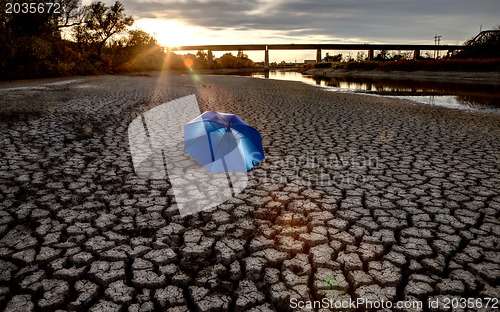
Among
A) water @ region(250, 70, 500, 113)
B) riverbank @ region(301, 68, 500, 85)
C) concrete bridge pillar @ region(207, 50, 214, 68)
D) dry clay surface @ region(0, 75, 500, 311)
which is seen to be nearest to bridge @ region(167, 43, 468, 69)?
concrete bridge pillar @ region(207, 50, 214, 68)

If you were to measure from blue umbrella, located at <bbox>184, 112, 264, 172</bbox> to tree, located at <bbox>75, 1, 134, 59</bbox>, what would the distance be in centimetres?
3147

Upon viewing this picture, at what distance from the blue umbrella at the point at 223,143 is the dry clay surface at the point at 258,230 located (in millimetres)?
326

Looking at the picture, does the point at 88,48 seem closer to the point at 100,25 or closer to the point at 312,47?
the point at 100,25

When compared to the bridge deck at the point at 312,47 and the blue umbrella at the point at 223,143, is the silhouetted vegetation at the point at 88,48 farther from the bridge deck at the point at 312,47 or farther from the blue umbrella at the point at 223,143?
the bridge deck at the point at 312,47

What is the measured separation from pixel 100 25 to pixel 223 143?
33.4 meters

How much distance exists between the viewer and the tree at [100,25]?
103ft

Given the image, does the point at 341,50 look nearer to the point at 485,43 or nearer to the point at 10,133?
the point at 485,43

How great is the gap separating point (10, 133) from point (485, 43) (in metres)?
49.6

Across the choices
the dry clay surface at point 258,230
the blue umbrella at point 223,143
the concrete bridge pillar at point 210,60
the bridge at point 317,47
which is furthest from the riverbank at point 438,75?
the bridge at point 317,47

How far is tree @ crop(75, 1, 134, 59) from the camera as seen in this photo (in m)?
31.5

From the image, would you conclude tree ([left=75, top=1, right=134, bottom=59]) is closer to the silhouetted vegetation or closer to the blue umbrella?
the silhouetted vegetation

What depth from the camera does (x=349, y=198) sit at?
3979 mm

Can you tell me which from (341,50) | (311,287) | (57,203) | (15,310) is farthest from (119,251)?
(341,50)

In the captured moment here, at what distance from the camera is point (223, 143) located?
15.4 ft
